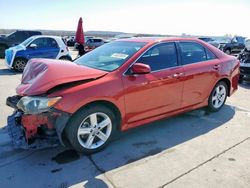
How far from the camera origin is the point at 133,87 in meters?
3.65

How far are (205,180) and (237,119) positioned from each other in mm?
2469

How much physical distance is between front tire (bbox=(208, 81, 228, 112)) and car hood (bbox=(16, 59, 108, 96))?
2.58 metres

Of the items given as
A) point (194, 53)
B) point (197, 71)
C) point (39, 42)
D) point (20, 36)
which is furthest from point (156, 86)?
point (20, 36)

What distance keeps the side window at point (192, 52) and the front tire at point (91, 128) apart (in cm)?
179

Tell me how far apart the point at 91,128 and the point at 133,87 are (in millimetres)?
829

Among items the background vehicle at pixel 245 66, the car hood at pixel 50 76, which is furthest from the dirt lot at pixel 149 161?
the background vehicle at pixel 245 66

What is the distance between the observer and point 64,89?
3186mm

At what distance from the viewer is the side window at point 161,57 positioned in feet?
13.1

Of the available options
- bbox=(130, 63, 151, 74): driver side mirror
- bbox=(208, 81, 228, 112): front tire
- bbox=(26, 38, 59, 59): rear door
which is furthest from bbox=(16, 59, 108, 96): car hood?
bbox=(26, 38, 59, 59): rear door

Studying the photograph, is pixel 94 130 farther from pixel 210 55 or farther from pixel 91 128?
pixel 210 55

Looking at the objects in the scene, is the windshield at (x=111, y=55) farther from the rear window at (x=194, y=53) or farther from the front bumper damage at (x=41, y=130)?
the front bumper damage at (x=41, y=130)

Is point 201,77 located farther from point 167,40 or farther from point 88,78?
point 88,78

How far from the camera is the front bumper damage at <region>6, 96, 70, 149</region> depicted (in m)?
3.14

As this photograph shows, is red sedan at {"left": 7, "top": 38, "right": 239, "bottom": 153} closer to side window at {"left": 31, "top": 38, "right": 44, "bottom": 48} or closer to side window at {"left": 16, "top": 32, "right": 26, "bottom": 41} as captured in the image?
side window at {"left": 31, "top": 38, "right": 44, "bottom": 48}
